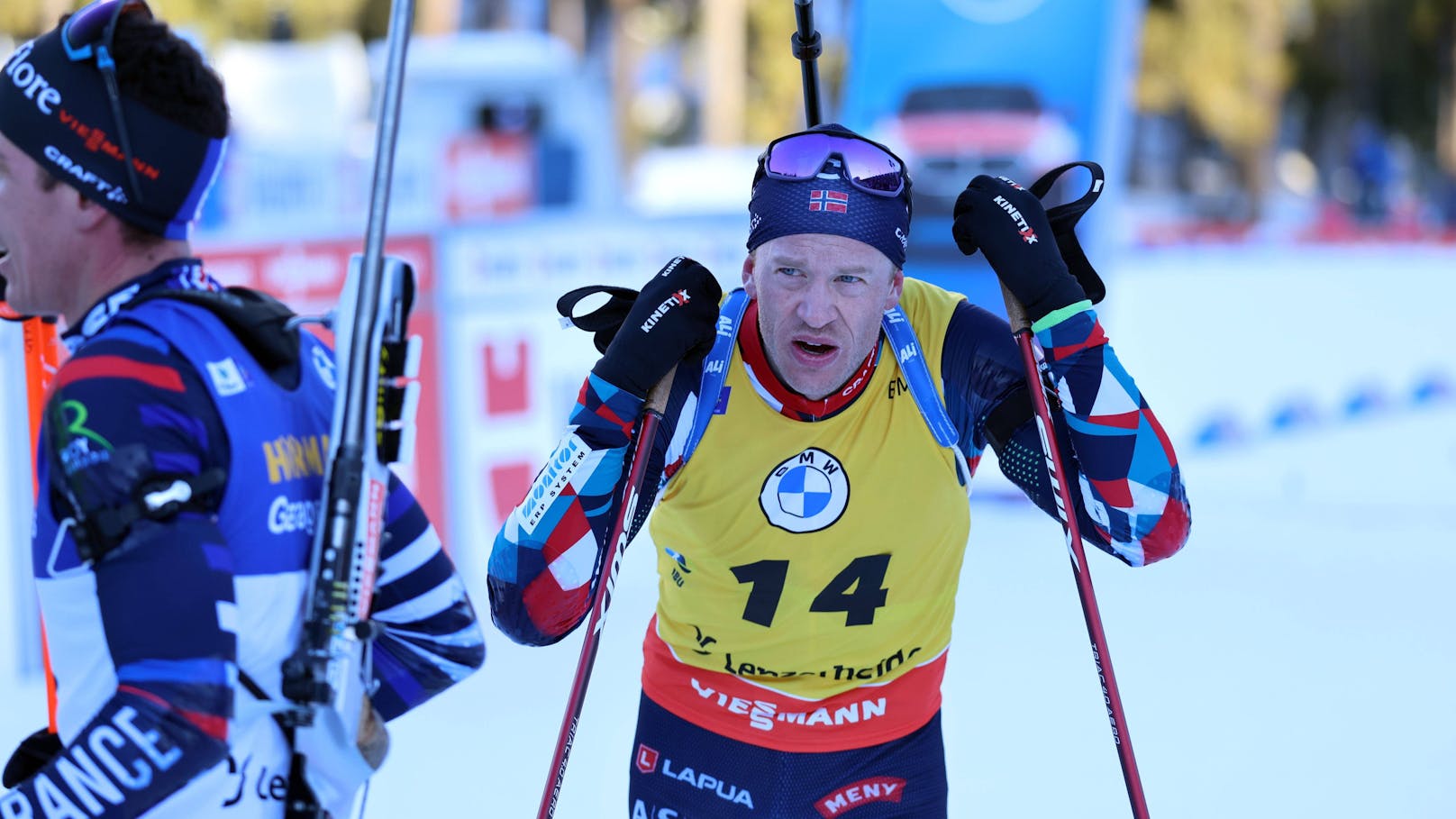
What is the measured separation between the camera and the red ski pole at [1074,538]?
8.20 ft

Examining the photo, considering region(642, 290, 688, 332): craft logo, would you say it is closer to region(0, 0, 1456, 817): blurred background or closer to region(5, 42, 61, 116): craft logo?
region(5, 42, 61, 116): craft logo

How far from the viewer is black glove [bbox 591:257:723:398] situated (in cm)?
242

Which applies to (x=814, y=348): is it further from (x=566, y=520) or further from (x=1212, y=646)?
(x=1212, y=646)

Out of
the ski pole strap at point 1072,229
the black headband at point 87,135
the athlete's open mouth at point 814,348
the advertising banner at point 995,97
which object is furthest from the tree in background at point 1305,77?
the black headband at point 87,135

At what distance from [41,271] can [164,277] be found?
5.5 inches

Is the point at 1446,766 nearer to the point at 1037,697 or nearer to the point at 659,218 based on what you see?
the point at 1037,697

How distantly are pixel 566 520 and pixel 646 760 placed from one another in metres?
0.53

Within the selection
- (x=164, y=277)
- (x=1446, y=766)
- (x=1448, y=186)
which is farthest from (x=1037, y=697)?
(x=1448, y=186)

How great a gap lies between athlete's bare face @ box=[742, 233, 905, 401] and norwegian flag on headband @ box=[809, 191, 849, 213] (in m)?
0.05

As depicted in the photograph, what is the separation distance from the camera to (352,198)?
1598 centimetres

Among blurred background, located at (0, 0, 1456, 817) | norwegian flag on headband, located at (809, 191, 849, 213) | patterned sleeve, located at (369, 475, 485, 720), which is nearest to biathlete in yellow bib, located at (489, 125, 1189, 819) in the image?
norwegian flag on headband, located at (809, 191, 849, 213)

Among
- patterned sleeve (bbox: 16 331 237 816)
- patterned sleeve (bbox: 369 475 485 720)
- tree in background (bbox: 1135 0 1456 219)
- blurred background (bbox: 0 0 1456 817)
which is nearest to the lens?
patterned sleeve (bbox: 16 331 237 816)

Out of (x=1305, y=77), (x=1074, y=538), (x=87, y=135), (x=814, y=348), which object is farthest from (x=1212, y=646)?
(x=1305, y=77)

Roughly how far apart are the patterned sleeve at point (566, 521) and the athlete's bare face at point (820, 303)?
0.28 m
